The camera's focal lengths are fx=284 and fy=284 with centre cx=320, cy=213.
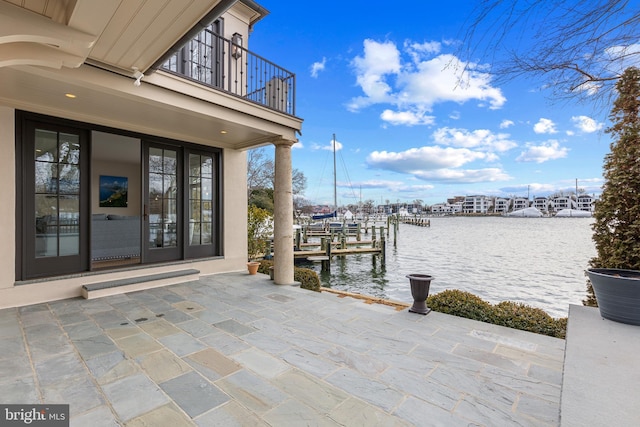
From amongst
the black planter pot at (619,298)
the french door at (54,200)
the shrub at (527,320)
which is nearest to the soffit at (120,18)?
the french door at (54,200)

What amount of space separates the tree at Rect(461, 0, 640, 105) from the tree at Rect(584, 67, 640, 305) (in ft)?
3.74

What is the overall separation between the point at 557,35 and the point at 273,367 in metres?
3.23

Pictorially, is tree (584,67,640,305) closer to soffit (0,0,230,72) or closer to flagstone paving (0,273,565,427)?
flagstone paving (0,273,565,427)

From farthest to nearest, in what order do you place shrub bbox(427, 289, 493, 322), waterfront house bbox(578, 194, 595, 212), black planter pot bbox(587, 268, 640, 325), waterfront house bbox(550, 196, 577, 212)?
waterfront house bbox(550, 196, 577, 212) < shrub bbox(427, 289, 493, 322) < waterfront house bbox(578, 194, 595, 212) < black planter pot bbox(587, 268, 640, 325)

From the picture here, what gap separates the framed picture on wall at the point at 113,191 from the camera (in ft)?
Result: 26.8

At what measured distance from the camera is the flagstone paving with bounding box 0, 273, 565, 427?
72.8 inches

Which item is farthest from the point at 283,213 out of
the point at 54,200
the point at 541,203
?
the point at 541,203

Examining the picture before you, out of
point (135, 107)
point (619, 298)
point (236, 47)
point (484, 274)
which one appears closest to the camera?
point (619, 298)

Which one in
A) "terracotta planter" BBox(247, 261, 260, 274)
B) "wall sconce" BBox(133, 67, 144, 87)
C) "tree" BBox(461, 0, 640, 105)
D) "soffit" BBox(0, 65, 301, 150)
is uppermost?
"wall sconce" BBox(133, 67, 144, 87)

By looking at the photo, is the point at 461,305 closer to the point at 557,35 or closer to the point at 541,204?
the point at 557,35

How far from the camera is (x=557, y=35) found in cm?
188

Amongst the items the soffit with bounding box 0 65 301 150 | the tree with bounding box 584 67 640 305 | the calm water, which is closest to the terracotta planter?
the soffit with bounding box 0 65 301 150

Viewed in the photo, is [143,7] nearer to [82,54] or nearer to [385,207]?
[82,54]

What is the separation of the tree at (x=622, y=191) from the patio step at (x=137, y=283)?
20.2 ft
